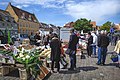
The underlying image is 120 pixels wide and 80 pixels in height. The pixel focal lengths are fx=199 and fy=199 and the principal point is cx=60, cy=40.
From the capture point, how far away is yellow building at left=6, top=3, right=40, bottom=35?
64688 mm

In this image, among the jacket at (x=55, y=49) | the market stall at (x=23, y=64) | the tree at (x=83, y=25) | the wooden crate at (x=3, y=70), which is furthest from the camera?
the tree at (x=83, y=25)

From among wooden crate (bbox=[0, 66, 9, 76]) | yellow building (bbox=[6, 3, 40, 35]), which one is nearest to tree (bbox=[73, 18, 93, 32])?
yellow building (bbox=[6, 3, 40, 35])

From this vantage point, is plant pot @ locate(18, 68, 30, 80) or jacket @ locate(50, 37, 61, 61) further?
jacket @ locate(50, 37, 61, 61)

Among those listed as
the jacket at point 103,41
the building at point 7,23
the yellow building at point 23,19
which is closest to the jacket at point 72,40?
the jacket at point 103,41

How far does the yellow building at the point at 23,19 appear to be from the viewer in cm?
6469

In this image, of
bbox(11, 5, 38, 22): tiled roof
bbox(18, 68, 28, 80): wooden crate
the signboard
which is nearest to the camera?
bbox(18, 68, 28, 80): wooden crate

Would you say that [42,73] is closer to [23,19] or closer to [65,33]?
[65,33]

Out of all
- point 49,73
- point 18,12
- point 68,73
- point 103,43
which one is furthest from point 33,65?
point 18,12

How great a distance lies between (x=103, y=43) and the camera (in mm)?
9828

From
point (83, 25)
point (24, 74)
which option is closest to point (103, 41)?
point (24, 74)

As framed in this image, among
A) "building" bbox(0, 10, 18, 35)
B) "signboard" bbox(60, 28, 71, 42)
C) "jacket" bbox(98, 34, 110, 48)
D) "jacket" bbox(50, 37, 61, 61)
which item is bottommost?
"jacket" bbox(50, 37, 61, 61)

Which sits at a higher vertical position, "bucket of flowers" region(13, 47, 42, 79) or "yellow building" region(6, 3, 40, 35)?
"yellow building" region(6, 3, 40, 35)

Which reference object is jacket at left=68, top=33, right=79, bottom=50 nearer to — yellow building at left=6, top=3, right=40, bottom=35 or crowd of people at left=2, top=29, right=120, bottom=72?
crowd of people at left=2, top=29, right=120, bottom=72

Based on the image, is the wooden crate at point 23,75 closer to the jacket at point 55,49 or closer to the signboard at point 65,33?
the jacket at point 55,49
